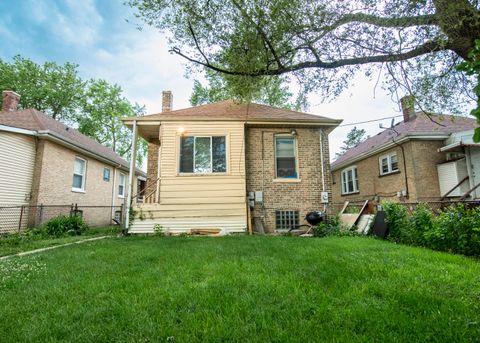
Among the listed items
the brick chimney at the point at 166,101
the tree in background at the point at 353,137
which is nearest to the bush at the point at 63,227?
the brick chimney at the point at 166,101

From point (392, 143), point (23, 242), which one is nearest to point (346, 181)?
point (392, 143)

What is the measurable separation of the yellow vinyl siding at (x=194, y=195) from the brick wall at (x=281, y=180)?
2.07 feet

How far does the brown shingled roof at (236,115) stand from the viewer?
954 centimetres

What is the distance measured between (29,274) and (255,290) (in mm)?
3378

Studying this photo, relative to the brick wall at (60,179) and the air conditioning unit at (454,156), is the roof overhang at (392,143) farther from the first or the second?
the brick wall at (60,179)

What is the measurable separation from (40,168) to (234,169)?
7.56m

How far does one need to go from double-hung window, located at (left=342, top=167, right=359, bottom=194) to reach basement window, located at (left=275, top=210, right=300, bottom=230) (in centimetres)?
857

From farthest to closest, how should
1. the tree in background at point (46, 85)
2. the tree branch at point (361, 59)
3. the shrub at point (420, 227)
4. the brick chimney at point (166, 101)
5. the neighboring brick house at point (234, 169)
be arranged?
1. the tree in background at point (46, 85)
2. the brick chimney at point (166, 101)
3. the neighboring brick house at point (234, 169)
4. the shrub at point (420, 227)
5. the tree branch at point (361, 59)

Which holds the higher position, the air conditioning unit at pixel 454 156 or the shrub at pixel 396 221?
the air conditioning unit at pixel 454 156

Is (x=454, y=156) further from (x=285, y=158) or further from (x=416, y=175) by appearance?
(x=285, y=158)

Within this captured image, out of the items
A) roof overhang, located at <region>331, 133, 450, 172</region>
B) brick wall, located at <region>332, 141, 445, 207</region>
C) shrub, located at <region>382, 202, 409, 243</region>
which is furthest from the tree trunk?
brick wall, located at <region>332, 141, 445, 207</region>

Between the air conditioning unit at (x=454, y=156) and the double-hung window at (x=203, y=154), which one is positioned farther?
the air conditioning unit at (x=454, y=156)

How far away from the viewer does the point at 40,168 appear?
406 inches

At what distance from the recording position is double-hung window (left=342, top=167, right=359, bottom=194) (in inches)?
658
